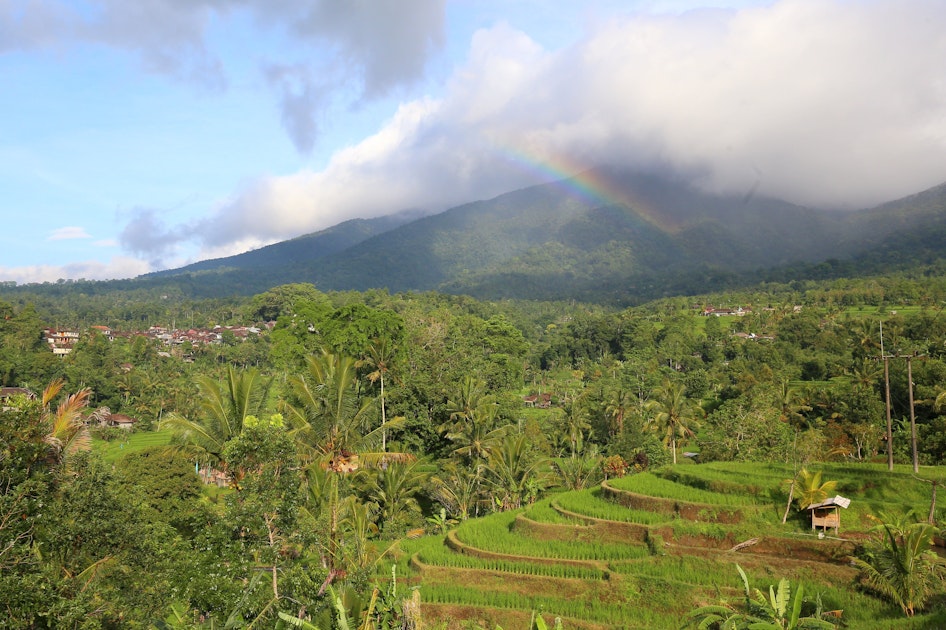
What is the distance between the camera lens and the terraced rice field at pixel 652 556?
1373 centimetres

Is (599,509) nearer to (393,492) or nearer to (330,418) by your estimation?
(393,492)

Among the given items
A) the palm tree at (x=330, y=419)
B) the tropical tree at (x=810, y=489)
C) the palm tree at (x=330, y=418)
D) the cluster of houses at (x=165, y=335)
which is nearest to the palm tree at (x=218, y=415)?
the palm tree at (x=330, y=419)

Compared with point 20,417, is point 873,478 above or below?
below

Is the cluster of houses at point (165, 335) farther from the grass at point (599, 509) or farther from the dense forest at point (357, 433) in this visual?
the grass at point (599, 509)

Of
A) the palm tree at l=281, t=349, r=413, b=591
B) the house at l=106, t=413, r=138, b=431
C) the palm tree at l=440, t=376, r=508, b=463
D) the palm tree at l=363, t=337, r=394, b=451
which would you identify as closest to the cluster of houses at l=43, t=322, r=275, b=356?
the house at l=106, t=413, r=138, b=431

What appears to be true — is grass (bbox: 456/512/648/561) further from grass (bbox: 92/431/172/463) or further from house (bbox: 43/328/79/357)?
house (bbox: 43/328/79/357)

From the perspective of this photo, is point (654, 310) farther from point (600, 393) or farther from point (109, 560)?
point (109, 560)

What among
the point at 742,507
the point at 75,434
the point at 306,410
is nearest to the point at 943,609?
the point at 742,507

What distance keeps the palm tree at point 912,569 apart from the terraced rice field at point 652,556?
429mm

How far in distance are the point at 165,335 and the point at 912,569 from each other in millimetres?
104894

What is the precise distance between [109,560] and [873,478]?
1761cm

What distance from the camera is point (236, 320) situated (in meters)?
114

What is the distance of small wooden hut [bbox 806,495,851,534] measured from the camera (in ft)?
50.0

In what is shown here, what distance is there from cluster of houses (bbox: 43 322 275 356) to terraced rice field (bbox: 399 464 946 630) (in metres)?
67.9
